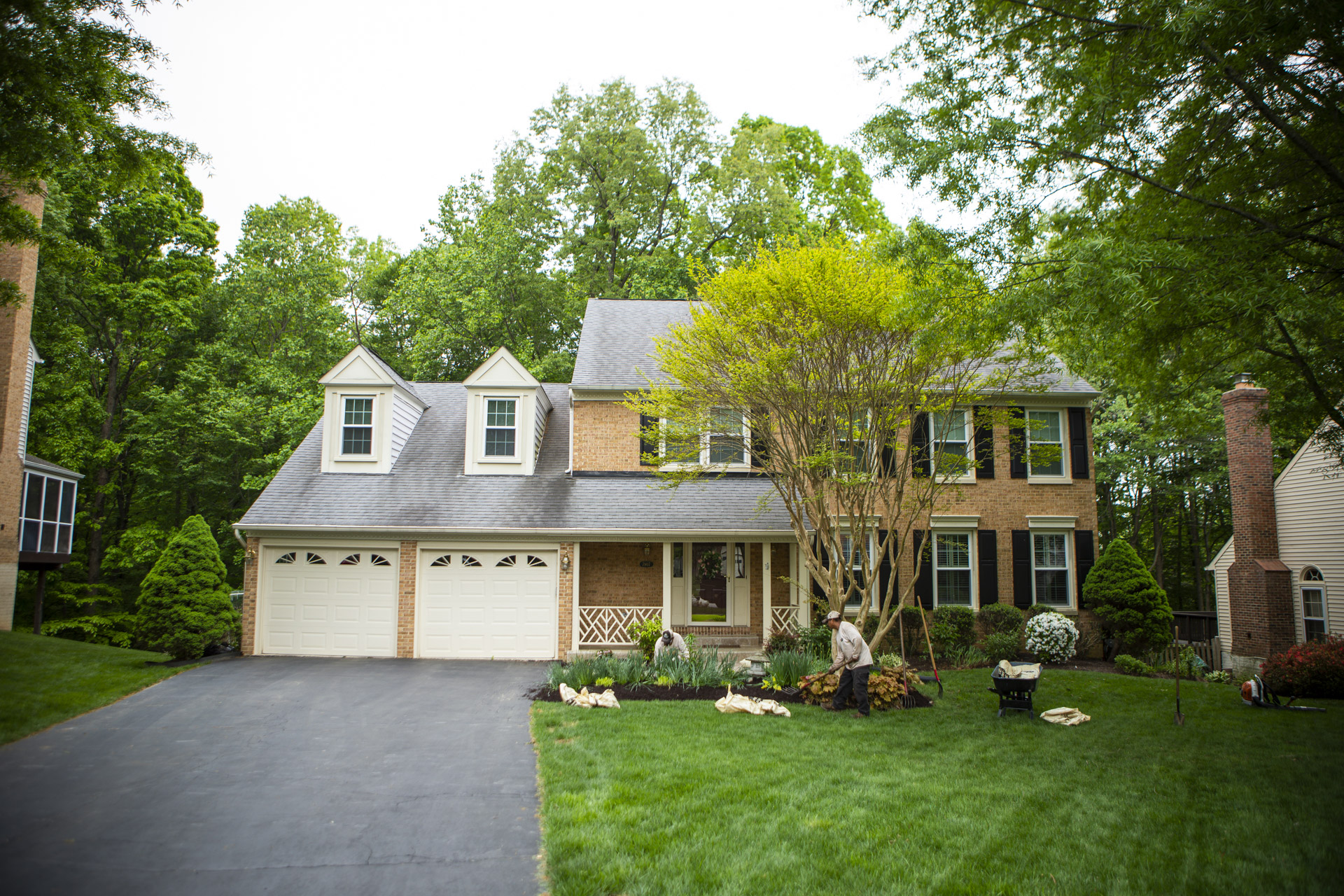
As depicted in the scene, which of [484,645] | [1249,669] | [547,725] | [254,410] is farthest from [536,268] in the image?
[1249,669]

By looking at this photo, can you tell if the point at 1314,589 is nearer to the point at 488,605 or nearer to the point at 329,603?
the point at 488,605

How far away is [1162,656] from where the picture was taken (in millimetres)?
15688

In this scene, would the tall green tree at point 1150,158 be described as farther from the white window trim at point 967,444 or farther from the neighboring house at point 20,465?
the neighboring house at point 20,465

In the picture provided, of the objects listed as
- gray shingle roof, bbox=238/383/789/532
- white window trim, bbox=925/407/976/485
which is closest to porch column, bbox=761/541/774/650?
gray shingle roof, bbox=238/383/789/532

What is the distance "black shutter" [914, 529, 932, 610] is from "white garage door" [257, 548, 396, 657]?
36.4ft

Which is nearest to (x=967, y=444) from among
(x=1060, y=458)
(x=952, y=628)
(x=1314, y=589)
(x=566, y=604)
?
(x=1060, y=458)

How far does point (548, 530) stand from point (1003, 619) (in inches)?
384

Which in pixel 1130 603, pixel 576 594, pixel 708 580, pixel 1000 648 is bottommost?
pixel 1000 648

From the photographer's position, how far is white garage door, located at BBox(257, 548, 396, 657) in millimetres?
15398

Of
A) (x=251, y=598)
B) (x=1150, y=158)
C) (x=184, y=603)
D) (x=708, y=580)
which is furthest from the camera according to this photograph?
(x=708, y=580)

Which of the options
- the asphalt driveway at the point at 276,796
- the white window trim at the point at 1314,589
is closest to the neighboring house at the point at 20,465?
the asphalt driveway at the point at 276,796

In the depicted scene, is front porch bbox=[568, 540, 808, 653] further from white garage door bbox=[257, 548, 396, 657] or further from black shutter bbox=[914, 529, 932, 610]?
white garage door bbox=[257, 548, 396, 657]

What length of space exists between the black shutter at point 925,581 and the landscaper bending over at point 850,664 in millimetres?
6329

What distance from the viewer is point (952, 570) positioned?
16.9 metres
